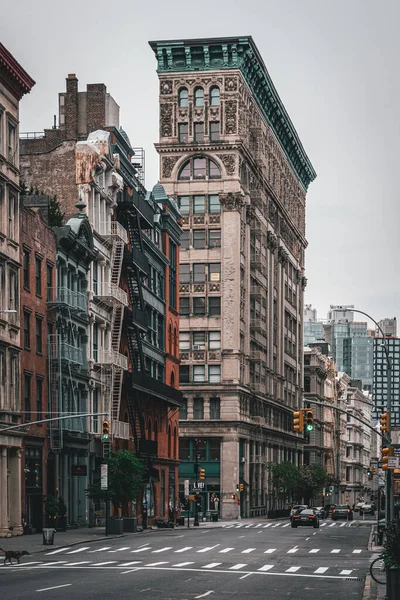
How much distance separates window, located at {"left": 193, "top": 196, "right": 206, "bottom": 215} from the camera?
125438mm

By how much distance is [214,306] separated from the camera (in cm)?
12506

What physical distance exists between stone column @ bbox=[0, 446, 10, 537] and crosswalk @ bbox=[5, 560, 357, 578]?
655 inches

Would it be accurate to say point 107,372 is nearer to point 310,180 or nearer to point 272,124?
point 272,124

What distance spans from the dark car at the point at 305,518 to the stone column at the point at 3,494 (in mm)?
34386

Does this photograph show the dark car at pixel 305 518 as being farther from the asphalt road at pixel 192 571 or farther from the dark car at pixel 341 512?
the asphalt road at pixel 192 571

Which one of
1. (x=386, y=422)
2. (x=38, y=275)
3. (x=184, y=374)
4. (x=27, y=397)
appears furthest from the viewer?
(x=184, y=374)

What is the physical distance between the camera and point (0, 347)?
2378 inches

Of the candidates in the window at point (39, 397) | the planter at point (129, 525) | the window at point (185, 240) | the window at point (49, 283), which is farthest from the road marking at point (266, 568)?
the window at point (185, 240)

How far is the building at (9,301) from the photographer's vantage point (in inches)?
2378

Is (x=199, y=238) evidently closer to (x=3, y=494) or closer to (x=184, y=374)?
(x=184, y=374)

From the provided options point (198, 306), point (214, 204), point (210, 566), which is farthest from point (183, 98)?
point (210, 566)

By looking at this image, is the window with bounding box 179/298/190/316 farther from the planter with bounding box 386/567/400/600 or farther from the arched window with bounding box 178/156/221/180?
the planter with bounding box 386/567/400/600

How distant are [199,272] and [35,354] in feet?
197

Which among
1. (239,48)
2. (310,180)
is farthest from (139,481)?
(310,180)
